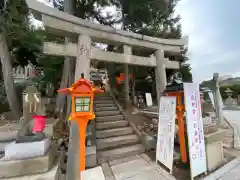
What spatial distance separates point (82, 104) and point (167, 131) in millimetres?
2026

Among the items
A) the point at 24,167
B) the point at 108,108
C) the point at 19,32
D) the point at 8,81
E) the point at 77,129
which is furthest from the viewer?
the point at 19,32

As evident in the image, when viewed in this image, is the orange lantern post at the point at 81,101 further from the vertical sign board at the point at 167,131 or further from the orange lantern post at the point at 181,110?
the orange lantern post at the point at 181,110

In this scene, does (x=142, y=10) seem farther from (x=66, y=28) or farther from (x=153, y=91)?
(x=153, y=91)

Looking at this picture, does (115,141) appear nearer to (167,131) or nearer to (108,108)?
(167,131)

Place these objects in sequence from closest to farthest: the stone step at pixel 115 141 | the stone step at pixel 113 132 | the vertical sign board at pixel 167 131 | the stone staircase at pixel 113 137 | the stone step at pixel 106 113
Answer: the vertical sign board at pixel 167 131, the stone staircase at pixel 113 137, the stone step at pixel 115 141, the stone step at pixel 113 132, the stone step at pixel 106 113

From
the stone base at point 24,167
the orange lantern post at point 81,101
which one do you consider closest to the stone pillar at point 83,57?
the orange lantern post at point 81,101

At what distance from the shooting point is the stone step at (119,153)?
11.6 feet

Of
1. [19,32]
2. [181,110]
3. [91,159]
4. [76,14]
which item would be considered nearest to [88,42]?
[181,110]

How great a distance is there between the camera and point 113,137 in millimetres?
4324

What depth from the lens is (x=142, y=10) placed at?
21.9 feet

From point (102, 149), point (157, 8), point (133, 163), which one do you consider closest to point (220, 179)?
point (133, 163)

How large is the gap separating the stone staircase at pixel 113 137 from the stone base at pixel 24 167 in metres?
1.43

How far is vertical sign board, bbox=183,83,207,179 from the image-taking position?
263cm

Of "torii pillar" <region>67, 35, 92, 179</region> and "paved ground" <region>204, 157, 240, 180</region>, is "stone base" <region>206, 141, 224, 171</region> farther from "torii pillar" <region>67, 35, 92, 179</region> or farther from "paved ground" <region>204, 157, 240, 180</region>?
"torii pillar" <region>67, 35, 92, 179</region>
